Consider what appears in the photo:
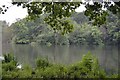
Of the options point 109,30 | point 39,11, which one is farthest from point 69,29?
point 109,30

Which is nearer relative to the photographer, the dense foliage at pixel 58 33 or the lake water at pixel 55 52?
the dense foliage at pixel 58 33

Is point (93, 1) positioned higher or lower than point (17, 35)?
higher

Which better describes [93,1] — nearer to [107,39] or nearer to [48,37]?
[48,37]

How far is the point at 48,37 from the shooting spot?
294 cm

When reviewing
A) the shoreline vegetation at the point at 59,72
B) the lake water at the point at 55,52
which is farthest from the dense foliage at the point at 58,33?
the shoreline vegetation at the point at 59,72

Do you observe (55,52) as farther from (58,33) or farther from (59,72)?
(59,72)

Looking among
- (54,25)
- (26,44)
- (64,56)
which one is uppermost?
(54,25)

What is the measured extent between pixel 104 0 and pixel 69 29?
0.39 meters

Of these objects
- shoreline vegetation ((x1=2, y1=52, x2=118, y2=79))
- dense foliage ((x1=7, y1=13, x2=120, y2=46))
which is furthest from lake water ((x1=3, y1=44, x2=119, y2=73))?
shoreline vegetation ((x1=2, y1=52, x2=118, y2=79))

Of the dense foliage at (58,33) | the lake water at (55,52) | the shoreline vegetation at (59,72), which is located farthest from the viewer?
the lake water at (55,52)

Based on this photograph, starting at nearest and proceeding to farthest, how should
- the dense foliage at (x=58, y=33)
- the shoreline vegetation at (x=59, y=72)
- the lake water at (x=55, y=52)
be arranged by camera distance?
1. the shoreline vegetation at (x=59, y=72)
2. the dense foliage at (x=58, y=33)
3. the lake water at (x=55, y=52)

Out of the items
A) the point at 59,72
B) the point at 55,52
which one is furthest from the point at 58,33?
the point at 55,52

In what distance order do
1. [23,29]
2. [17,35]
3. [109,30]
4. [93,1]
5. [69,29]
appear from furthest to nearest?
[109,30] → [23,29] → [17,35] → [69,29] → [93,1]

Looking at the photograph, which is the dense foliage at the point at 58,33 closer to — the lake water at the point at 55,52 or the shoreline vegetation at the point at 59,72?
the lake water at the point at 55,52
